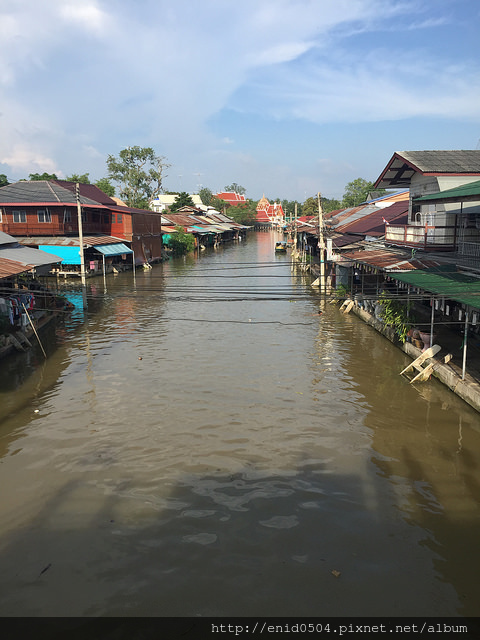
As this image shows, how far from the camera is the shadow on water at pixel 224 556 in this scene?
6742 millimetres

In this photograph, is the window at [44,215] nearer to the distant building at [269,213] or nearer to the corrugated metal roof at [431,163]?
the corrugated metal roof at [431,163]

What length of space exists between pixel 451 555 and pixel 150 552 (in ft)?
16.1

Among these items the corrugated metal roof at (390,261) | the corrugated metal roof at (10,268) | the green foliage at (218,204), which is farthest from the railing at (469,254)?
the green foliage at (218,204)

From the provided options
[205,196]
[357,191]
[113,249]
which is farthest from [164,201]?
[113,249]

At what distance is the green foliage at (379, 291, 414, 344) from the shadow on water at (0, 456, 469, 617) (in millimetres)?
9743

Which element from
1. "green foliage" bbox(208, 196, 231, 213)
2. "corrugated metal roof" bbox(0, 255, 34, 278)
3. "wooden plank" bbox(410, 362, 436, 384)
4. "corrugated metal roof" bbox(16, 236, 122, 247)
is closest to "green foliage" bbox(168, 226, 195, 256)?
"corrugated metal roof" bbox(16, 236, 122, 247)

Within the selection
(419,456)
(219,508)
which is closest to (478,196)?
(419,456)

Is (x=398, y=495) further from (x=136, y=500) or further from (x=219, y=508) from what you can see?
(x=136, y=500)

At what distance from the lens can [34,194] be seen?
38344 mm

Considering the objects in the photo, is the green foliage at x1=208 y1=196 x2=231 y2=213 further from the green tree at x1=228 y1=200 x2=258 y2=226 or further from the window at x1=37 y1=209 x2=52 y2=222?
the window at x1=37 y1=209 x2=52 y2=222

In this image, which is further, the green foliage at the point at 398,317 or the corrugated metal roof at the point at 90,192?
the corrugated metal roof at the point at 90,192

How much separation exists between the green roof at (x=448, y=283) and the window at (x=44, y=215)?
2994 centimetres

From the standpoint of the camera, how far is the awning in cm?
3801

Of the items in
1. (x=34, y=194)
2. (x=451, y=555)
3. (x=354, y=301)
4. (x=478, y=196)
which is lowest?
(x=451, y=555)
